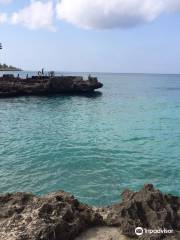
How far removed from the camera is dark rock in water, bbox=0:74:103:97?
66.5 metres

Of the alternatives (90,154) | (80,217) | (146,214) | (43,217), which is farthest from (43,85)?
(43,217)

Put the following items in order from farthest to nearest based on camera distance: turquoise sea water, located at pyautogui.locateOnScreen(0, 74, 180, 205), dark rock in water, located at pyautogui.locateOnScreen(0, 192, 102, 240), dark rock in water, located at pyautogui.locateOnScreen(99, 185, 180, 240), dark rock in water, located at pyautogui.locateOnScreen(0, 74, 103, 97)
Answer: dark rock in water, located at pyautogui.locateOnScreen(0, 74, 103, 97)
turquoise sea water, located at pyautogui.locateOnScreen(0, 74, 180, 205)
dark rock in water, located at pyautogui.locateOnScreen(99, 185, 180, 240)
dark rock in water, located at pyautogui.locateOnScreen(0, 192, 102, 240)

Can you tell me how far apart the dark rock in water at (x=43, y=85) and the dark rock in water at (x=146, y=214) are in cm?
5731

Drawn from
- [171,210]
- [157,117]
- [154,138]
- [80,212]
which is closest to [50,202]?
[80,212]

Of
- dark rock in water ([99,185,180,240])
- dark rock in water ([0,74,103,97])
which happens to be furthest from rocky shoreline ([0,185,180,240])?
dark rock in water ([0,74,103,97])

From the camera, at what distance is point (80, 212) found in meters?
9.95

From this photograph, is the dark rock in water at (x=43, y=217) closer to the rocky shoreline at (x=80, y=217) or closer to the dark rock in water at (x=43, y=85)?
the rocky shoreline at (x=80, y=217)

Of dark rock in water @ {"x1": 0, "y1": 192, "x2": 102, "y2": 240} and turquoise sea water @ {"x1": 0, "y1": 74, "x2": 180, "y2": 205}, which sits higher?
dark rock in water @ {"x1": 0, "y1": 192, "x2": 102, "y2": 240}

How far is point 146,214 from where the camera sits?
31.6ft

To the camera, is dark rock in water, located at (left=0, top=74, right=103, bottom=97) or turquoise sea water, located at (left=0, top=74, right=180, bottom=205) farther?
dark rock in water, located at (left=0, top=74, right=103, bottom=97)

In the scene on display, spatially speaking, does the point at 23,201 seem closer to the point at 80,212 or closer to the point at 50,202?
the point at 50,202

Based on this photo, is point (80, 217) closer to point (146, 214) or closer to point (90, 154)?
point (146, 214)

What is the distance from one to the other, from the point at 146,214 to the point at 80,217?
1.69 metres

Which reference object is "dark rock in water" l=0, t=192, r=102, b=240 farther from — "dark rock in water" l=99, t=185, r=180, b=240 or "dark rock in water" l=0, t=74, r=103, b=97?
"dark rock in water" l=0, t=74, r=103, b=97
